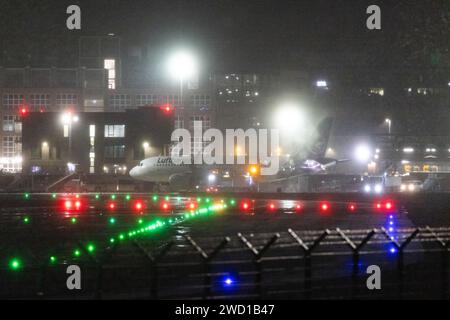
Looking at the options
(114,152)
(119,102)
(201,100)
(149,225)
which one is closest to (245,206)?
(149,225)

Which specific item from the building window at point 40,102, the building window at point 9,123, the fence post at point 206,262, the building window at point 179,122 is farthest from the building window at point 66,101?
the fence post at point 206,262

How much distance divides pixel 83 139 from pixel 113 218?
77830 mm

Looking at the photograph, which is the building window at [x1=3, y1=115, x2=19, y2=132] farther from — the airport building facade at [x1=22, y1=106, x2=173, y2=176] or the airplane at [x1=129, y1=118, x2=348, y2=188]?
the airplane at [x1=129, y1=118, x2=348, y2=188]

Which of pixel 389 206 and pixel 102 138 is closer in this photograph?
pixel 389 206

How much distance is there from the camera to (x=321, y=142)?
96.2 m

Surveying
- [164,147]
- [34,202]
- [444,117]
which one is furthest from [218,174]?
[444,117]

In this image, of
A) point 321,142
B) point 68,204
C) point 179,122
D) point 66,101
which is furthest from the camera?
point 179,122

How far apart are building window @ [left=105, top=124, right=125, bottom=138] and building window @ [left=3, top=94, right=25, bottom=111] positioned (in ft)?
87.4

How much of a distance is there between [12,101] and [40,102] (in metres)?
5.92

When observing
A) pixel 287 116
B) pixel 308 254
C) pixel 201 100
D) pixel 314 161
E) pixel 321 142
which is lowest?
pixel 314 161

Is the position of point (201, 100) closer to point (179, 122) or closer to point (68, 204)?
point (179, 122)

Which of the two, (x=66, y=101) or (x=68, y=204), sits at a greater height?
(x=66, y=101)

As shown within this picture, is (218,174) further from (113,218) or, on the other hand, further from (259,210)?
(113,218)

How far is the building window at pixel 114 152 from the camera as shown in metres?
117
